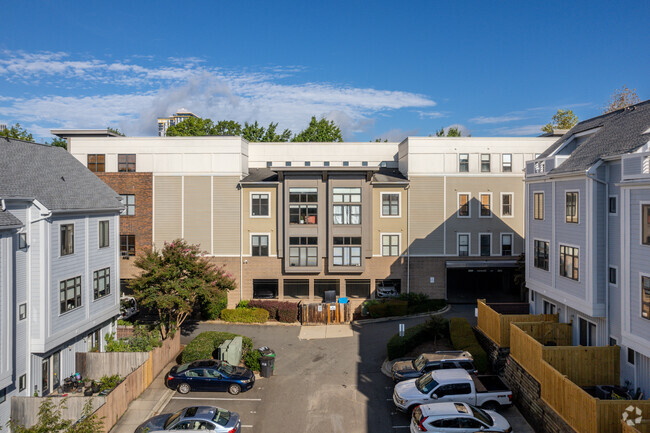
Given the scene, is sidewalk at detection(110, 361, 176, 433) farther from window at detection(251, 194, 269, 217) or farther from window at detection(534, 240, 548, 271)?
window at detection(534, 240, 548, 271)

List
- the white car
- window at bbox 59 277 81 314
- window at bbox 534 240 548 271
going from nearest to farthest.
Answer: the white car < window at bbox 59 277 81 314 < window at bbox 534 240 548 271

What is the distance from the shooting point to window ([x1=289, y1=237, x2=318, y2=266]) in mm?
37281

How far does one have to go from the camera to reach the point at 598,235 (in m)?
19.7

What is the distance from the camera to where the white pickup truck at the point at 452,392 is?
18703mm

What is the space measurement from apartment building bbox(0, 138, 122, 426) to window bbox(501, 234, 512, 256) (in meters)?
30.2

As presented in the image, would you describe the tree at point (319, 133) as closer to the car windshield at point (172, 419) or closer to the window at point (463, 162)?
the window at point (463, 162)

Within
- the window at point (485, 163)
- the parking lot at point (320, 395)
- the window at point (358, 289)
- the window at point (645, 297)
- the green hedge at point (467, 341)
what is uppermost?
the window at point (485, 163)

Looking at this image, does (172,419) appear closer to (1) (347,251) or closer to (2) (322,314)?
(2) (322,314)

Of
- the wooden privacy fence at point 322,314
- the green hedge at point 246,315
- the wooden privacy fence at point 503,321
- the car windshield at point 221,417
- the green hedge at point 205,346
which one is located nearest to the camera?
the car windshield at point 221,417

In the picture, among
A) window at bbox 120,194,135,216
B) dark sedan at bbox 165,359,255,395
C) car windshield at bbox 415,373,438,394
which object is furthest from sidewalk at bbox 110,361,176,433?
window at bbox 120,194,135,216

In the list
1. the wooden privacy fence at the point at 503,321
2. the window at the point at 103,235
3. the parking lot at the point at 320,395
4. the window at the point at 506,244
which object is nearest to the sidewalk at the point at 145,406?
the parking lot at the point at 320,395

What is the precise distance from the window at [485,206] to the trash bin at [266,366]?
23.3 m

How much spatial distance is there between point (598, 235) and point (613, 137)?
16.8 ft

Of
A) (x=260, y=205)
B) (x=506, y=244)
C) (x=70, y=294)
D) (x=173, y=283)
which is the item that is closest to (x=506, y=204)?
(x=506, y=244)
